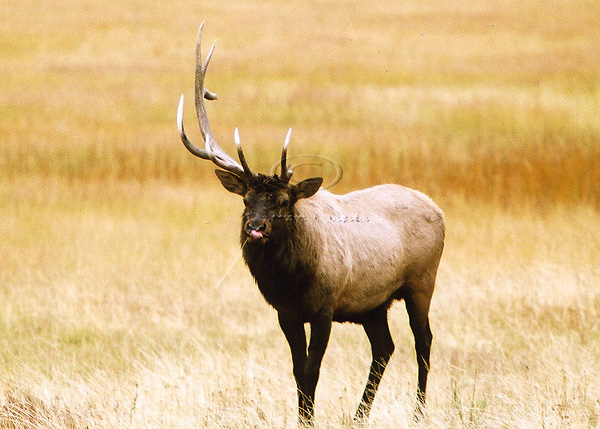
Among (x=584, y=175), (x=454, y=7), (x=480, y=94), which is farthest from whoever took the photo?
(x=454, y=7)

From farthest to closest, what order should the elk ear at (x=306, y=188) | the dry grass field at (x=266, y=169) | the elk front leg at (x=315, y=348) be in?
1. the dry grass field at (x=266, y=169)
2. the elk front leg at (x=315, y=348)
3. the elk ear at (x=306, y=188)

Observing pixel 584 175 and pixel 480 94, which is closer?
pixel 584 175

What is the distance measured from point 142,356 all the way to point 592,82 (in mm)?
14322

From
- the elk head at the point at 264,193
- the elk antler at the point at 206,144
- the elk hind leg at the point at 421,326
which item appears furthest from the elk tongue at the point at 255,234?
the elk hind leg at the point at 421,326

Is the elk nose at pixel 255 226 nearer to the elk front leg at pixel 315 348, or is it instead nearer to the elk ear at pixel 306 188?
the elk ear at pixel 306 188

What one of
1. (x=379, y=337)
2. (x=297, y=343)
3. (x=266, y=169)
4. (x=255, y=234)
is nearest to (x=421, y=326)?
(x=379, y=337)

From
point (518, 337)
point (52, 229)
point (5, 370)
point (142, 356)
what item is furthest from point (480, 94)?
point (5, 370)

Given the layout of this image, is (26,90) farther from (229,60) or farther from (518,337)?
(518,337)

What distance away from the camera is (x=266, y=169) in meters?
17.3

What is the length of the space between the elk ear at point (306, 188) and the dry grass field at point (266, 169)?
140 cm

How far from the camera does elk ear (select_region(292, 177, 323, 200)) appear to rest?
233 inches

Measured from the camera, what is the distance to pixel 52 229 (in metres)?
15.0

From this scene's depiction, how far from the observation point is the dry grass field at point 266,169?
722 cm

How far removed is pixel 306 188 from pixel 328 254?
1.60ft
